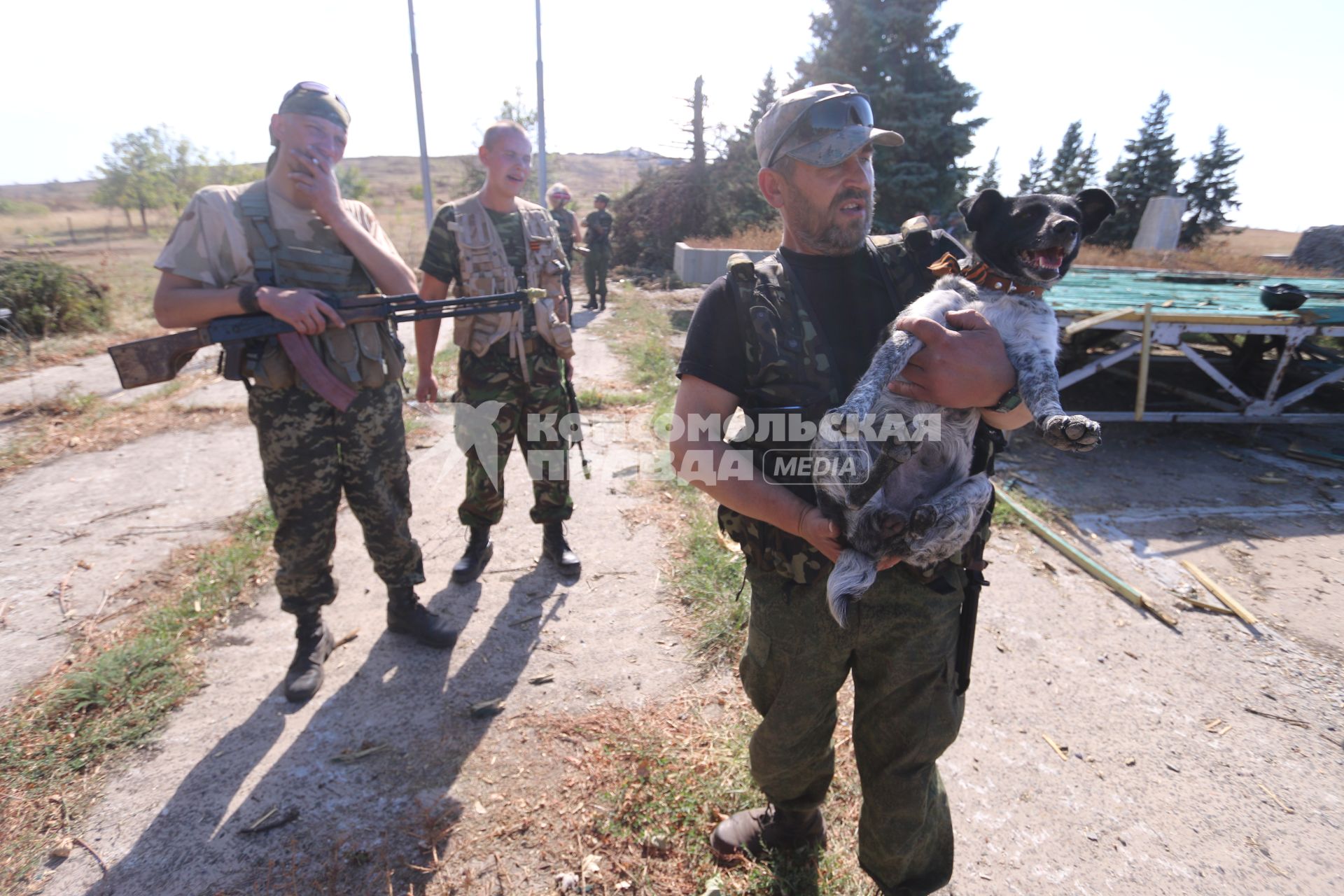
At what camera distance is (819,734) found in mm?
1778

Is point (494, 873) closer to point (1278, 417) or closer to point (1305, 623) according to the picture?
point (1305, 623)

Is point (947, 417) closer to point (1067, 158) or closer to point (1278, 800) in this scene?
point (1278, 800)

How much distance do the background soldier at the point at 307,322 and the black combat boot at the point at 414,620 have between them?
0.66 ft

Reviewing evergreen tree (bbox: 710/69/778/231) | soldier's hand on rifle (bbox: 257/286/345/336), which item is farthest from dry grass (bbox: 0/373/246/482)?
evergreen tree (bbox: 710/69/778/231)

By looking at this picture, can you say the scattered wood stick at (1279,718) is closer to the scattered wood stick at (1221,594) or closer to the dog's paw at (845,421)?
the scattered wood stick at (1221,594)

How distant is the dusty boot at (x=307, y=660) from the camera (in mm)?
2748

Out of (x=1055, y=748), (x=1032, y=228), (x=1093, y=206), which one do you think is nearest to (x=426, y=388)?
(x=1032, y=228)

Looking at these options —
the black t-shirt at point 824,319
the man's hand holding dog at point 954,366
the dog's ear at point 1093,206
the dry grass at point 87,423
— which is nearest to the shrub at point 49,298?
the dry grass at point 87,423

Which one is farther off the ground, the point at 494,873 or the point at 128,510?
the point at 128,510

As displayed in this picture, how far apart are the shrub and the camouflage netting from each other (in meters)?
27.3

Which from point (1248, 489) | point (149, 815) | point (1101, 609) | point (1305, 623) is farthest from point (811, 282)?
point (1248, 489)

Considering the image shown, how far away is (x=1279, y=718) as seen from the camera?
288cm

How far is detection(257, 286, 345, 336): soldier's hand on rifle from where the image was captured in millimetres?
2371

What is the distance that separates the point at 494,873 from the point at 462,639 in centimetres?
131
